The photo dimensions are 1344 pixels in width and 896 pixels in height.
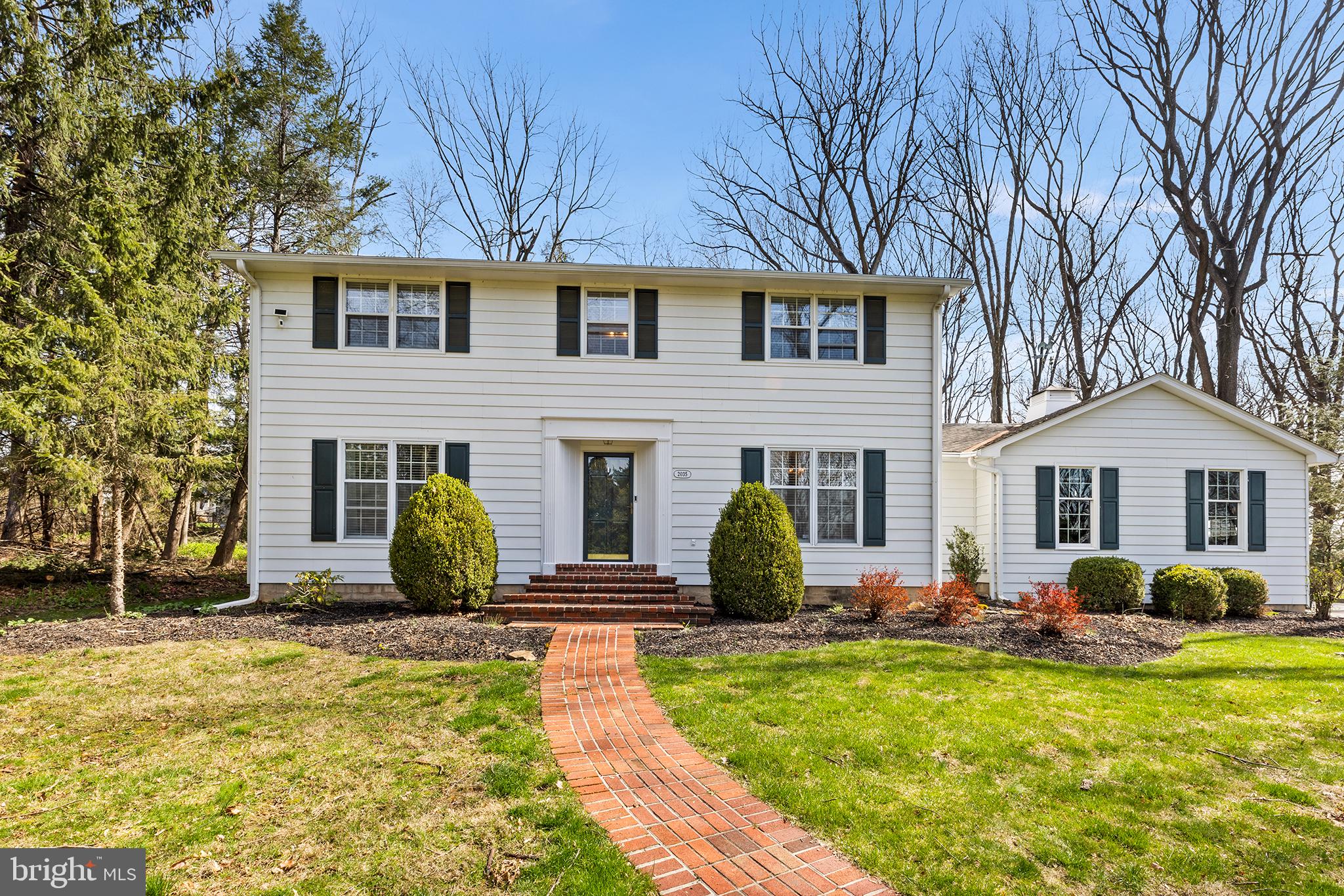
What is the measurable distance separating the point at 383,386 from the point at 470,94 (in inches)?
517

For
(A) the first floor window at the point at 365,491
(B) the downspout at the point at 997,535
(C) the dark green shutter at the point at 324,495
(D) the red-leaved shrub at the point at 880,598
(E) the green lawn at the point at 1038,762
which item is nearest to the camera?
(E) the green lawn at the point at 1038,762

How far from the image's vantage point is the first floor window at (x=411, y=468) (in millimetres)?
9570

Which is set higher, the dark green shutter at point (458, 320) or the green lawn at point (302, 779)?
the dark green shutter at point (458, 320)

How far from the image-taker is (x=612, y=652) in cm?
659

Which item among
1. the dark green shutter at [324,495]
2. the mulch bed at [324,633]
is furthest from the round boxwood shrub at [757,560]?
the dark green shutter at [324,495]

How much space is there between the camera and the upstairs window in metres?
9.62

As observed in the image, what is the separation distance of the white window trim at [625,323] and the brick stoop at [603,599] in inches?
127

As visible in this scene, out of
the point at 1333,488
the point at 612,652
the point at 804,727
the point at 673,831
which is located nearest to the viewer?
the point at 673,831

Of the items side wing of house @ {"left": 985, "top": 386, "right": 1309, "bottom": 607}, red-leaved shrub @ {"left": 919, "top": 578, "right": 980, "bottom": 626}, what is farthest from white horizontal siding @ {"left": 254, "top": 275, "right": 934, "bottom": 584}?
side wing of house @ {"left": 985, "top": 386, "right": 1309, "bottom": 607}

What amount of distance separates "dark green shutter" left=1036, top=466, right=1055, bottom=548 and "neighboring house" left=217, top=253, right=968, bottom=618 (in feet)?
6.38

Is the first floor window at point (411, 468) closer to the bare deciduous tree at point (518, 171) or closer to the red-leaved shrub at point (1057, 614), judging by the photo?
the red-leaved shrub at point (1057, 614)

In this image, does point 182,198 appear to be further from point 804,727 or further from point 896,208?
point 896,208

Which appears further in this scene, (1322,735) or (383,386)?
(383,386)

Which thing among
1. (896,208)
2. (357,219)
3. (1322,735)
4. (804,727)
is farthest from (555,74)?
(1322,735)
